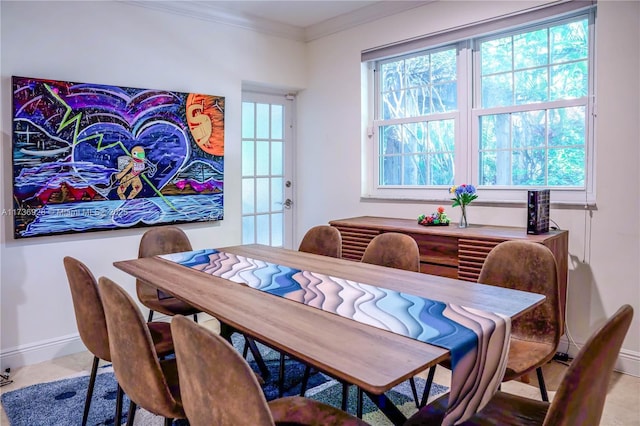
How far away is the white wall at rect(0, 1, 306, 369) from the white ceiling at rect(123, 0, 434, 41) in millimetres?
76

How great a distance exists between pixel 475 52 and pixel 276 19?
182 centimetres

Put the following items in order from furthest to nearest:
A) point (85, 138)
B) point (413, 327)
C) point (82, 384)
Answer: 1. point (85, 138)
2. point (82, 384)
3. point (413, 327)

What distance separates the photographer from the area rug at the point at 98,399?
227 cm

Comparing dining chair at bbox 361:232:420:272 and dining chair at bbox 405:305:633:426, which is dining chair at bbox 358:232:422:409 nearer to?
dining chair at bbox 361:232:420:272

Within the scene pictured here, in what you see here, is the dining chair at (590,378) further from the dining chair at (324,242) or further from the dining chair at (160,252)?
the dining chair at (160,252)

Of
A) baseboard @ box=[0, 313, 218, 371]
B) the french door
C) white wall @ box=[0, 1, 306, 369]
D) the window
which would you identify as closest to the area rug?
baseboard @ box=[0, 313, 218, 371]

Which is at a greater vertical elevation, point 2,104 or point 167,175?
point 2,104

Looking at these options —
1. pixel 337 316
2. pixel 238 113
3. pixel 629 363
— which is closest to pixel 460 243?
pixel 629 363

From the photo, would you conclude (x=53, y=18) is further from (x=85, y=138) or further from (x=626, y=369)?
(x=626, y=369)

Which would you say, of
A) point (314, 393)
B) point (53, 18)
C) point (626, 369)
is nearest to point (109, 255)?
point (53, 18)

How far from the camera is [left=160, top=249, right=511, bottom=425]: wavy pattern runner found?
1252mm

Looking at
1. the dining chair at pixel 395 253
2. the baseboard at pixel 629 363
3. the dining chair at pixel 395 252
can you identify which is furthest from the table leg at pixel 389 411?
the baseboard at pixel 629 363

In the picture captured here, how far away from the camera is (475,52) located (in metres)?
3.40

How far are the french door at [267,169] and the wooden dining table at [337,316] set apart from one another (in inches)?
75.9
